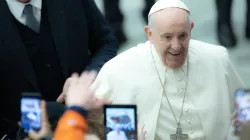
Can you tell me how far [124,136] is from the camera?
1.46m

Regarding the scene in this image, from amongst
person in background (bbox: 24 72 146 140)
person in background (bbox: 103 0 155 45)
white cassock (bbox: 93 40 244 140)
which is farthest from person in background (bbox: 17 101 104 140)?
person in background (bbox: 103 0 155 45)

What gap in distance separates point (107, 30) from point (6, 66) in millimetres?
595

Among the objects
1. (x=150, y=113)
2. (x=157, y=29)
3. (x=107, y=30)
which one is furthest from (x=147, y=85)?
(x=107, y=30)

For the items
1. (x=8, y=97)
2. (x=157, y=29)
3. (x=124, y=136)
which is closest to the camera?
(x=124, y=136)

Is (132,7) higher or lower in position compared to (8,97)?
higher

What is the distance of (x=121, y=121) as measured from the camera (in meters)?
1.46

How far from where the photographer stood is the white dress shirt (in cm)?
195

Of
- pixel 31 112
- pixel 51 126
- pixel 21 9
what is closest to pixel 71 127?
pixel 51 126

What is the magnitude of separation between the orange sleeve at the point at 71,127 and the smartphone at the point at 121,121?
0.34 m

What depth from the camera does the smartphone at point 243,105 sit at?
1.58 metres

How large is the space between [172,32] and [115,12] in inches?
26.2

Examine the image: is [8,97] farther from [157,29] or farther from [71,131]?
[71,131]

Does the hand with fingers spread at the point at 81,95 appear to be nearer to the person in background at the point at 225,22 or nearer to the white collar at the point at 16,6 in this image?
the white collar at the point at 16,6

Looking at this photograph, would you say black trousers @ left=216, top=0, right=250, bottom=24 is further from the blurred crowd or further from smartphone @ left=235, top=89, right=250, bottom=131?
smartphone @ left=235, top=89, right=250, bottom=131
